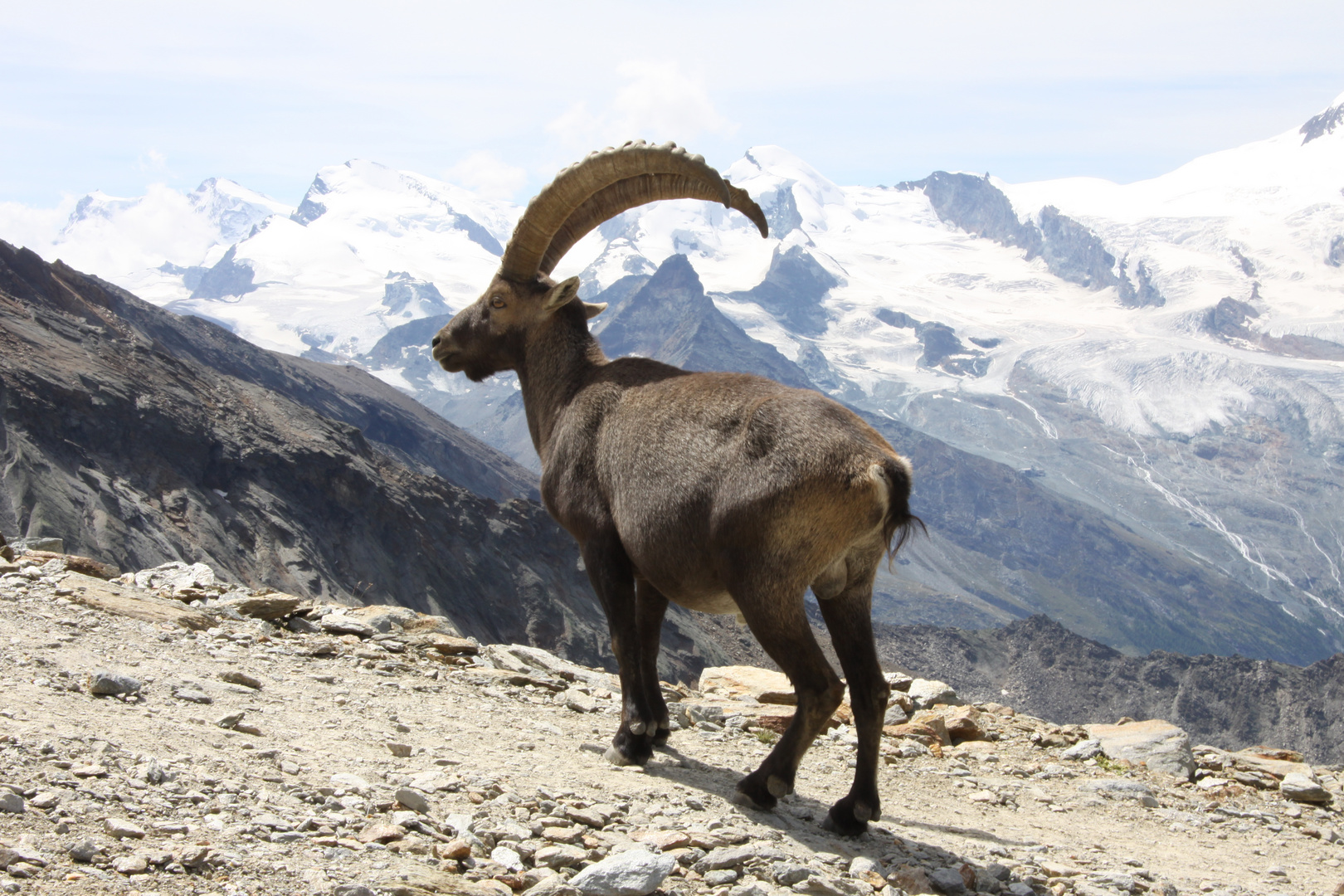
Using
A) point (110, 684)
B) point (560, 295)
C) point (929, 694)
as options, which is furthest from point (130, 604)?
point (929, 694)

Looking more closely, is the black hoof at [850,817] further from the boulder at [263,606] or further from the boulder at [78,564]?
the boulder at [78,564]

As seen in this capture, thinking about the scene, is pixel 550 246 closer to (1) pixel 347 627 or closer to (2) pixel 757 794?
(1) pixel 347 627

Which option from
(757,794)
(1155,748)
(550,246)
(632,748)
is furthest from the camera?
(1155,748)

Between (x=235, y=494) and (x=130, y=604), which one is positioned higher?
(x=130, y=604)

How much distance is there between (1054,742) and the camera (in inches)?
607

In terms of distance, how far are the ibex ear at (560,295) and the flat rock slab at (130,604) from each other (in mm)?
5676

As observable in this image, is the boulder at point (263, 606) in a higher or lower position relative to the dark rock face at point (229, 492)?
higher

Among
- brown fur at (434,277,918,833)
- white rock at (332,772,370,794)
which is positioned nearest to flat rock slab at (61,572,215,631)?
brown fur at (434,277,918,833)

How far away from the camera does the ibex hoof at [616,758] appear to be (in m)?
10.5

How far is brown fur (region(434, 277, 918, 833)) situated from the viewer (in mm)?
8836

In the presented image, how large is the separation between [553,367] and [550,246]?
5.78 feet

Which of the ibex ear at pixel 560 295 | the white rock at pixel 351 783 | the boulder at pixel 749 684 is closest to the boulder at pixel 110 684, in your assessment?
the white rock at pixel 351 783

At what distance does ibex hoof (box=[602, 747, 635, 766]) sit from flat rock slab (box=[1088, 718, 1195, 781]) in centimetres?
762

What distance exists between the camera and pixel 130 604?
13.2m
